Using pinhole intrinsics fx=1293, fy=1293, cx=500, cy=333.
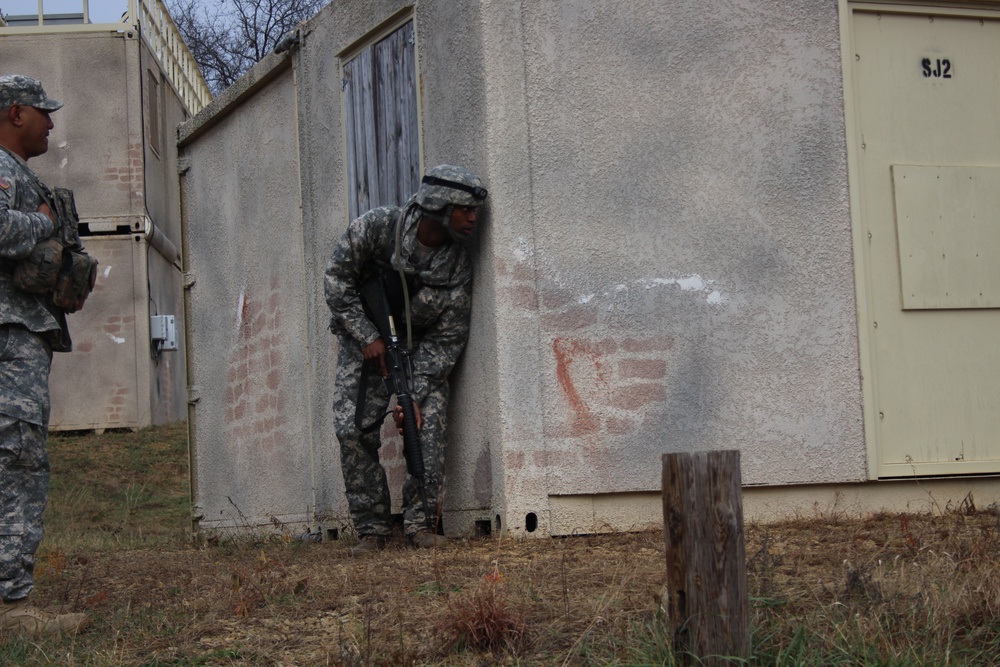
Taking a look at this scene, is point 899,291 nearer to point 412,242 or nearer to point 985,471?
point 985,471

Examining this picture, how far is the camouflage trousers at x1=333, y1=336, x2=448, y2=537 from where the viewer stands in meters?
6.63

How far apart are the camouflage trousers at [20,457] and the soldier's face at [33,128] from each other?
84cm

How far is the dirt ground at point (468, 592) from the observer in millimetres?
4230

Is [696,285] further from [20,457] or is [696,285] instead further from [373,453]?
[20,457]

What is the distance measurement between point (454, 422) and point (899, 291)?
2.51 meters

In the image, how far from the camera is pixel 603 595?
4.62 m

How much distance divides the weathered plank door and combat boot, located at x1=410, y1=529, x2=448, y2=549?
195cm

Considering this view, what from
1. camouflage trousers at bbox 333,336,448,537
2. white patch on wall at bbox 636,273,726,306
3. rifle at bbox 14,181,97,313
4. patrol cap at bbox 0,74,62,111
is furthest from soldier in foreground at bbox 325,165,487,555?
patrol cap at bbox 0,74,62,111

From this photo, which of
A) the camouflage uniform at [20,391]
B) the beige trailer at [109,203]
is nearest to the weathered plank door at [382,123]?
the camouflage uniform at [20,391]

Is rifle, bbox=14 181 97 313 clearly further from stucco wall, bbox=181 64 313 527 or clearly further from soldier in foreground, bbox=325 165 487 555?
stucco wall, bbox=181 64 313 527

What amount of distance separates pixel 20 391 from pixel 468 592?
1892 millimetres

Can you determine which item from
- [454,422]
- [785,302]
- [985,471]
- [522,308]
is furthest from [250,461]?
[985,471]

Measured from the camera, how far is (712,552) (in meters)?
3.61

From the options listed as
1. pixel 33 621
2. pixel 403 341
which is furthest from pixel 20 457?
pixel 403 341
